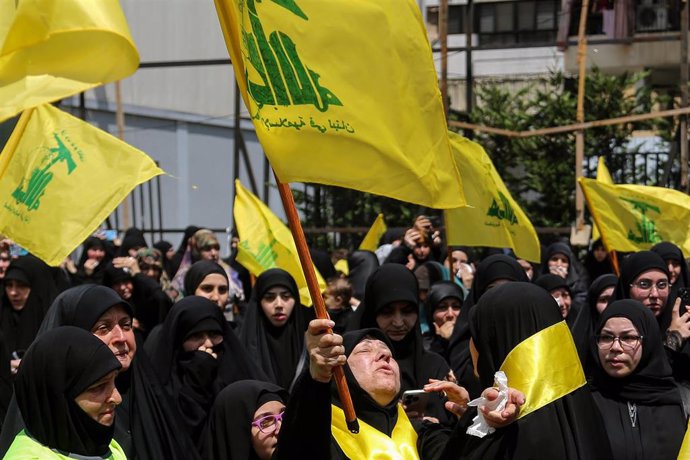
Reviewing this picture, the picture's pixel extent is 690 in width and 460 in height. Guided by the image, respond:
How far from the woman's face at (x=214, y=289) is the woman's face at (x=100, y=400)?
3.82 meters

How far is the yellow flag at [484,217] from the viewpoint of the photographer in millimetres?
8289

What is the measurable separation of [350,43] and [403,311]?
254 centimetres

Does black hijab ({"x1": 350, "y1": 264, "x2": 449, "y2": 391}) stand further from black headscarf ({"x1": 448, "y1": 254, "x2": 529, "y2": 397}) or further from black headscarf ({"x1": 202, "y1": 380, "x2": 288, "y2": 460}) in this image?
black headscarf ({"x1": 202, "y1": 380, "x2": 288, "y2": 460})

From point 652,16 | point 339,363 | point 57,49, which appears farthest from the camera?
point 652,16

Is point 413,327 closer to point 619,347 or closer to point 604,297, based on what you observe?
point 619,347

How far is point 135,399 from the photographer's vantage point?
5.16 metres

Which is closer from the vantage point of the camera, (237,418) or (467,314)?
(237,418)

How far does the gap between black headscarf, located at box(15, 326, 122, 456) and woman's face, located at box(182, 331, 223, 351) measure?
236 cm

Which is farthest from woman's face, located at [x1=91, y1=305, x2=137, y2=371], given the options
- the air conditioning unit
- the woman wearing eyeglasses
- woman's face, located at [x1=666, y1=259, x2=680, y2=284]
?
the air conditioning unit

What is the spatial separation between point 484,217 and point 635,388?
3.22 metres

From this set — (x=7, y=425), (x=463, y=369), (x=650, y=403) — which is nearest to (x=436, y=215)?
(x=463, y=369)

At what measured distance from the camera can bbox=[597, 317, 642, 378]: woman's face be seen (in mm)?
5211

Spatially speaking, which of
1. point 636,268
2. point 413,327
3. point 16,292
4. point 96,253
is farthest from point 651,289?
point 96,253

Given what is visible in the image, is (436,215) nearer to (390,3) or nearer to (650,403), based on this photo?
(650,403)
